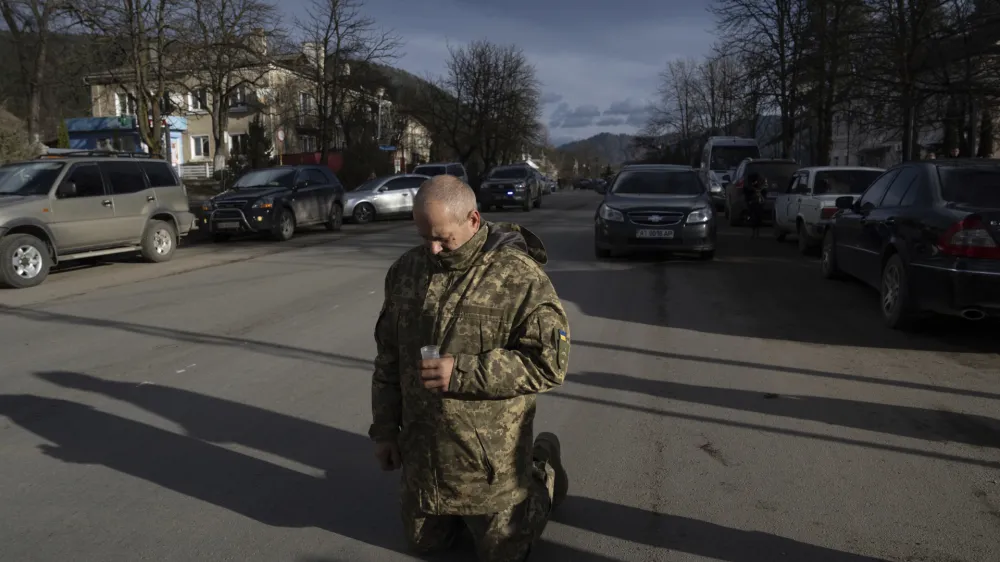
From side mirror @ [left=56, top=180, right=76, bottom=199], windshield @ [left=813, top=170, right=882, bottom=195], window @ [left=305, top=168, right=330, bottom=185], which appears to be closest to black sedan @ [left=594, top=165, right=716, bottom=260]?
windshield @ [left=813, top=170, right=882, bottom=195]

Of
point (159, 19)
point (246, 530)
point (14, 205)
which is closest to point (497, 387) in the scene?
point (246, 530)

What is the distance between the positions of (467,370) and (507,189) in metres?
25.7

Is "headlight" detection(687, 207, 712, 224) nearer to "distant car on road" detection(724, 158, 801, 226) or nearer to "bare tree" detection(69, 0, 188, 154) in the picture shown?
"distant car on road" detection(724, 158, 801, 226)

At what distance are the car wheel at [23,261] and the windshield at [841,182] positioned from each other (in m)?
12.3

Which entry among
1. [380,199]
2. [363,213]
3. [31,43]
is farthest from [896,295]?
[31,43]

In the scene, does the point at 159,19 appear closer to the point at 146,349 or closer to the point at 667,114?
the point at 146,349

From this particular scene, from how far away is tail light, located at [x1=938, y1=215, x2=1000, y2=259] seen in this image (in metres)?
6.80

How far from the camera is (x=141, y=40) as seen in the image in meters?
22.2

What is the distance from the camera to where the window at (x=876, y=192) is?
9.12m

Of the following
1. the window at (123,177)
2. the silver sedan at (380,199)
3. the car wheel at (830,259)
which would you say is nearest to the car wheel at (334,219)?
the silver sedan at (380,199)

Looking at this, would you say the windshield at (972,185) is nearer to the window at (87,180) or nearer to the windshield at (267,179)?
the window at (87,180)

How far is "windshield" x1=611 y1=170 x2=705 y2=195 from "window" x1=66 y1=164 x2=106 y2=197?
8.47 metres

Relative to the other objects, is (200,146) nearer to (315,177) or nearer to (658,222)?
(315,177)

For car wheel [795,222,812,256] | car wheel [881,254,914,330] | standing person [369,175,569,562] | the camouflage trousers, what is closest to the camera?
standing person [369,175,569,562]
